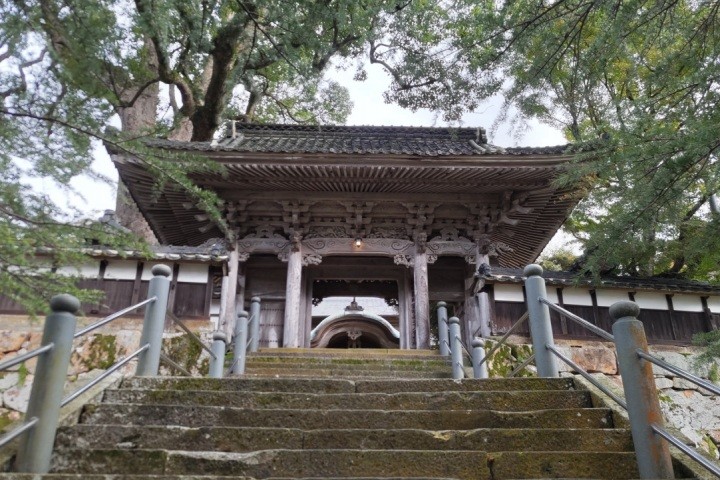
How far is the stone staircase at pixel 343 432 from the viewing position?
3.33 metres

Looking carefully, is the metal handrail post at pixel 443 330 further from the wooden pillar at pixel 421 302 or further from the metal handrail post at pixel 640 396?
the metal handrail post at pixel 640 396

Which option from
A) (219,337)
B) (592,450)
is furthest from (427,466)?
(219,337)

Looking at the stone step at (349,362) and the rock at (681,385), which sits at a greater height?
the stone step at (349,362)

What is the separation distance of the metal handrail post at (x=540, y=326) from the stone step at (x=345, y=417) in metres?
0.92

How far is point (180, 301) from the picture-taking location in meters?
9.17

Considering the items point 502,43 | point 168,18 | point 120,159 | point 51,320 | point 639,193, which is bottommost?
point 51,320

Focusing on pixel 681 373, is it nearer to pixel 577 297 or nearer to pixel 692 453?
pixel 692 453

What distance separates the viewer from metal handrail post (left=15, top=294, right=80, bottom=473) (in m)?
3.21

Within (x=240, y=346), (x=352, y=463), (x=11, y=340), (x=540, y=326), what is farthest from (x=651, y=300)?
(x=11, y=340)

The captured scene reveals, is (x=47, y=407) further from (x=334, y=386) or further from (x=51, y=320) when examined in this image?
(x=334, y=386)

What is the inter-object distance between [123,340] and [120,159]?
2.85m

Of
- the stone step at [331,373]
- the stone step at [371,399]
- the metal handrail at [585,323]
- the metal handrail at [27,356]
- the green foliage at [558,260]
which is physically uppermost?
the green foliage at [558,260]

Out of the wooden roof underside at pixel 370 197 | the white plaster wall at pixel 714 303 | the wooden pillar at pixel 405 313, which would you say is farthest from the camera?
the wooden pillar at pixel 405 313

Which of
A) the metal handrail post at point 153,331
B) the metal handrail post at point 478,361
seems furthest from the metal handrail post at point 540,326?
the metal handrail post at point 153,331
